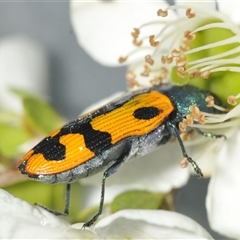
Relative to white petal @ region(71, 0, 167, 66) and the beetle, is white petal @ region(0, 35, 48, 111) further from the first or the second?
the beetle

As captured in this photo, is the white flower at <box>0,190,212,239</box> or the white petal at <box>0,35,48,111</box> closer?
the white flower at <box>0,190,212,239</box>

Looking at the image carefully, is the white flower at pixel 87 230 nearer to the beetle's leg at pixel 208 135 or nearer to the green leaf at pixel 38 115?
the beetle's leg at pixel 208 135

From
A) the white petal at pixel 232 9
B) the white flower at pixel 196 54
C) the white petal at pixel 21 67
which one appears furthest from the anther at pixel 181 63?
the white petal at pixel 21 67

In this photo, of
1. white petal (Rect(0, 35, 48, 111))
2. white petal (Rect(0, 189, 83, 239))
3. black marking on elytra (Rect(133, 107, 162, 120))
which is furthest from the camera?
white petal (Rect(0, 35, 48, 111))

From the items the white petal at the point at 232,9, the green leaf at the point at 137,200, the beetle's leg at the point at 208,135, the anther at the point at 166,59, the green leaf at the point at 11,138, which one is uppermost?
the white petal at the point at 232,9

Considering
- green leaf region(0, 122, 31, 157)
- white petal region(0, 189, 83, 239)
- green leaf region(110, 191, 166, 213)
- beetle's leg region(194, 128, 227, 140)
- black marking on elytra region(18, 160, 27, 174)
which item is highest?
black marking on elytra region(18, 160, 27, 174)

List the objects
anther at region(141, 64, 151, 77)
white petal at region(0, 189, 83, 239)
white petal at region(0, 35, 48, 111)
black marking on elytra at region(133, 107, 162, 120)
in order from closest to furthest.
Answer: white petal at region(0, 189, 83, 239), black marking on elytra at region(133, 107, 162, 120), anther at region(141, 64, 151, 77), white petal at region(0, 35, 48, 111)

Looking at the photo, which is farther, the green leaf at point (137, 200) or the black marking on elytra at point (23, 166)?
the green leaf at point (137, 200)

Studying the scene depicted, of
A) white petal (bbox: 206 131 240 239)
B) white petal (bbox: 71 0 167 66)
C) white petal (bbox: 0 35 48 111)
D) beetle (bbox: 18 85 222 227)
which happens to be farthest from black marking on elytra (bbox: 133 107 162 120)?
white petal (bbox: 0 35 48 111)

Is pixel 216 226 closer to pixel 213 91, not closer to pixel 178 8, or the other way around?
pixel 213 91
